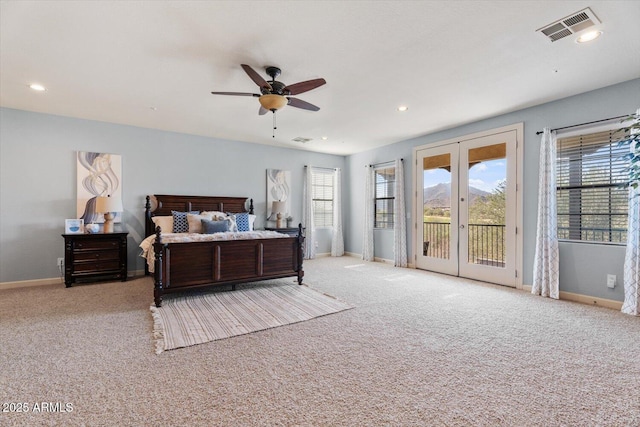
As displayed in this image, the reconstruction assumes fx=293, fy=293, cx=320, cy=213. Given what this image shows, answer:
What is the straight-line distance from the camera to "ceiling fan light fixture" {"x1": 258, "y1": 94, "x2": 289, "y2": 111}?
3090mm

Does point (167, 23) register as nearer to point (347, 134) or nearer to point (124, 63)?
point (124, 63)

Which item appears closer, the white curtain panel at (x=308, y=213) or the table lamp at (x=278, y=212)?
the table lamp at (x=278, y=212)

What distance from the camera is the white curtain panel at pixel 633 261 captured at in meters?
3.23

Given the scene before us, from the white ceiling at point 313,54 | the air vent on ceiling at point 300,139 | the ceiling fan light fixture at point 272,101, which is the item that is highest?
the air vent on ceiling at point 300,139

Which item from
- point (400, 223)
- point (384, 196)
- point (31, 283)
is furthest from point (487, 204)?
point (31, 283)

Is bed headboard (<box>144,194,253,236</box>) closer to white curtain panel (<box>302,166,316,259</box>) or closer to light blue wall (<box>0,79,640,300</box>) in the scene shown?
light blue wall (<box>0,79,640,300</box>)

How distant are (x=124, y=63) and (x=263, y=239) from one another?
2.56 m

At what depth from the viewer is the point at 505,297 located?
3.93 metres

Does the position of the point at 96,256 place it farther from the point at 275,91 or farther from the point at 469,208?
the point at 469,208

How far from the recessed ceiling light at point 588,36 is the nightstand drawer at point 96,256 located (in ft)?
20.7

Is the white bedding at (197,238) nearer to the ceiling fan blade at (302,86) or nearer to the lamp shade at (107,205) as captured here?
the lamp shade at (107,205)

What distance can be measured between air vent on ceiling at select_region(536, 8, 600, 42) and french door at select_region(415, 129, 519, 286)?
2.15m

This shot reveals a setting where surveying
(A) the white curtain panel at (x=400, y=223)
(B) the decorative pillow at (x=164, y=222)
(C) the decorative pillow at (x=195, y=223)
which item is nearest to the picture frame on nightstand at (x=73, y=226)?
(B) the decorative pillow at (x=164, y=222)

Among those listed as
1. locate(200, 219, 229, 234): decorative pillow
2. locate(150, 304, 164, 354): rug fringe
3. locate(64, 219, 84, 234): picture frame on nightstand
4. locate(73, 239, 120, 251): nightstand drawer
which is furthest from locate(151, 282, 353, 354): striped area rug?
locate(64, 219, 84, 234): picture frame on nightstand
